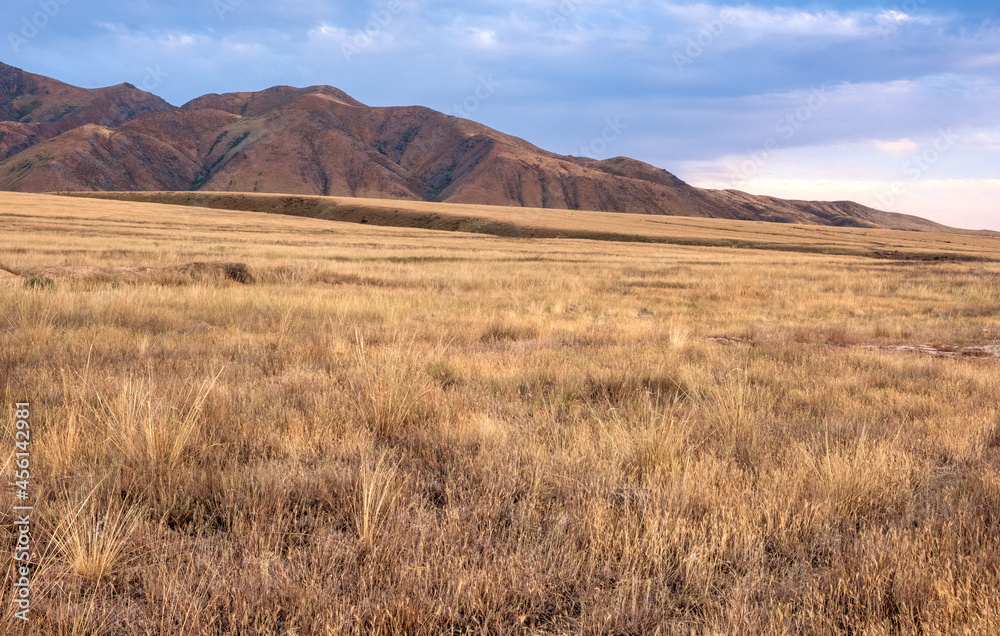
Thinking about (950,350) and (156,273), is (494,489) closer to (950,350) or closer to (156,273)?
(950,350)

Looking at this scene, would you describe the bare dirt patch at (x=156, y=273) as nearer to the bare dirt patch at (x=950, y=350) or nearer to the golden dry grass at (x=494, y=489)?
the golden dry grass at (x=494, y=489)

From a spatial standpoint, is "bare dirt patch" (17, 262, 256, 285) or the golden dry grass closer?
the golden dry grass

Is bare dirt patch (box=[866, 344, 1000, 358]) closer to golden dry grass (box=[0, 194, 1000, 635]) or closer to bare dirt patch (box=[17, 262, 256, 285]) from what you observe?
golden dry grass (box=[0, 194, 1000, 635])

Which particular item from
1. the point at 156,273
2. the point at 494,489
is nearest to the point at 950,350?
the point at 494,489

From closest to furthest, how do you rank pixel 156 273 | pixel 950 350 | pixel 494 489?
pixel 494 489, pixel 950 350, pixel 156 273

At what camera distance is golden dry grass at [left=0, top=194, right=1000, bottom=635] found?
2090mm

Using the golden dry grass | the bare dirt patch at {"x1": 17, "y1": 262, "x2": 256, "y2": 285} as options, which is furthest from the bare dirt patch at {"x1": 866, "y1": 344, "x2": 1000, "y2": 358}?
the bare dirt patch at {"x1": 17, "y1": 262, "x2": 256, "y2": 285}

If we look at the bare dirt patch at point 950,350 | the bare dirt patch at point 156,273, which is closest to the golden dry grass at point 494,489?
the bare dirt patch at point 950,350

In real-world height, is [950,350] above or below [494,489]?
above

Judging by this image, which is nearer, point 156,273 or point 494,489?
point 494,489

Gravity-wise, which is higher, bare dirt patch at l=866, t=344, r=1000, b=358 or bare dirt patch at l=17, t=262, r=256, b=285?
bare dirt patch at l=866, t=344, r=1000, b=358

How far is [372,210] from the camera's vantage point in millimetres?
69562

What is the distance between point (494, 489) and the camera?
295 centimetres

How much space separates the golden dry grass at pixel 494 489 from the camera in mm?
2090
